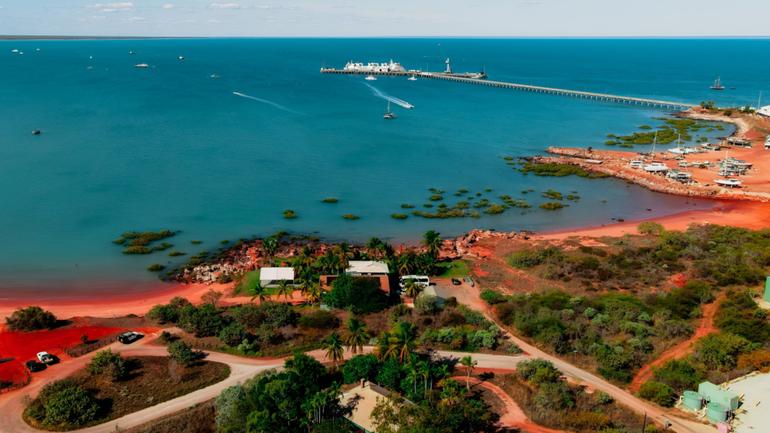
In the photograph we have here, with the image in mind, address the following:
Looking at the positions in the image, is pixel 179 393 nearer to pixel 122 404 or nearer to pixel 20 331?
pixel 122 404

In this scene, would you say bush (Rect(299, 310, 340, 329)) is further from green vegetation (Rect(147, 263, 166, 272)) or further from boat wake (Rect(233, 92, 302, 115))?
boat wake (Rect(233, 92, 302, 115))

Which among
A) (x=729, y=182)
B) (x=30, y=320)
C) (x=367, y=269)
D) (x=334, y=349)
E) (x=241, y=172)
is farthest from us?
(x=241, y=172)

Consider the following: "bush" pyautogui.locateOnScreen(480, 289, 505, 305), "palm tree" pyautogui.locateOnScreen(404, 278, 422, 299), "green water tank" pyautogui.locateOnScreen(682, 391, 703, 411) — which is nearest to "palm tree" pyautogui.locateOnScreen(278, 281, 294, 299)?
"palm tree" pyautogui.locateOnScreen(404, 278, 422, 299)

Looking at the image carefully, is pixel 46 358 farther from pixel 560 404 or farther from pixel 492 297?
pixel 560 404

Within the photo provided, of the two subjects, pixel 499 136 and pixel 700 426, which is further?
pixel 499 136

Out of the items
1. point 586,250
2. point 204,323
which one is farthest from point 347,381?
point 586,250

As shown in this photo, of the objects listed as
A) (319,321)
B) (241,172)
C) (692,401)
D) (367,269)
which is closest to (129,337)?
(319,321)
